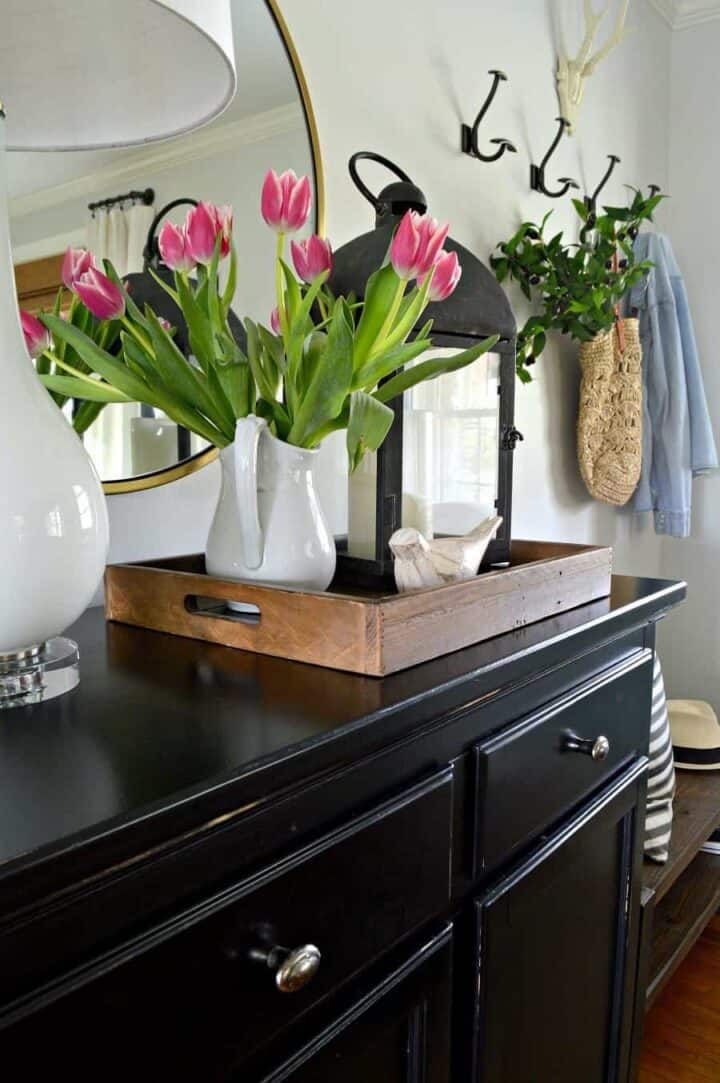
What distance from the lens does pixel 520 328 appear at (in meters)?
1.81

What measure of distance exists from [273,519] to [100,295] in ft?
0.82

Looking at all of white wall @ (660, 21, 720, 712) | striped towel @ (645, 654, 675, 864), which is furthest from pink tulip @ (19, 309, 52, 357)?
white wall @ (660, 21, 720, 712)

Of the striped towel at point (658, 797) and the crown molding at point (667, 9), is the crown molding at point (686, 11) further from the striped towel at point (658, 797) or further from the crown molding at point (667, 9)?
the striped towel at point (658, 797)

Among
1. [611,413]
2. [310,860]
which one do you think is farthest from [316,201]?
[611,413]

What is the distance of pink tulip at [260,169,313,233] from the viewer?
772mm

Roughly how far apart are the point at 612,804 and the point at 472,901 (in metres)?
0.31

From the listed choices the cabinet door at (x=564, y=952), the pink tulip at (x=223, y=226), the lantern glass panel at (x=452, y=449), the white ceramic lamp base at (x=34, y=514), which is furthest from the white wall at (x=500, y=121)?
the cabinet door at (x=564, y=952)

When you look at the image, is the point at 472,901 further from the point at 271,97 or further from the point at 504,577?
the point at 271,97

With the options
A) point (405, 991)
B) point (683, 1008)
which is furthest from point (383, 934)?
point (683, 1008)

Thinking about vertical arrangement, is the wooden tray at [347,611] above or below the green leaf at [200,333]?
below

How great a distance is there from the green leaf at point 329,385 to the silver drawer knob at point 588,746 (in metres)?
0.40

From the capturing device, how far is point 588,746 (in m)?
0.87

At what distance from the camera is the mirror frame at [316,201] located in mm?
1015

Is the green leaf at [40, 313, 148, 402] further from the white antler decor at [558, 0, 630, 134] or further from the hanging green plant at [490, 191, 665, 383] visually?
the white antler decor at [558, 0, 630, 134]
